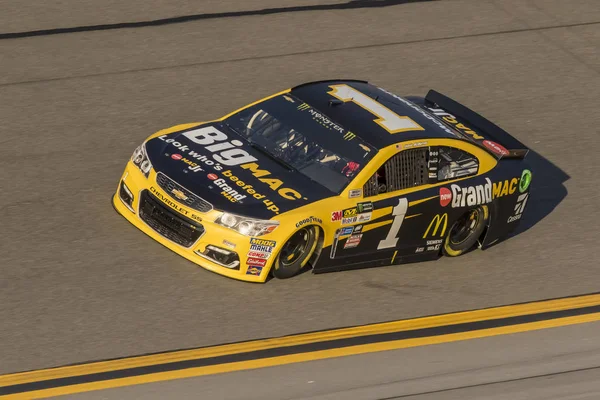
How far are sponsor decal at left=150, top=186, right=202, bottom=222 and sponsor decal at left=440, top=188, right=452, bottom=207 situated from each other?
2.32 meters

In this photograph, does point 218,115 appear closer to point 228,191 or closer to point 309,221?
point 228,191

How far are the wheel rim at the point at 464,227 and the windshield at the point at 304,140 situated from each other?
1276 mm

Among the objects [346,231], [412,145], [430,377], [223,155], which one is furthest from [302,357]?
[412,145]

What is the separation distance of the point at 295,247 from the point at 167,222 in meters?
1.16

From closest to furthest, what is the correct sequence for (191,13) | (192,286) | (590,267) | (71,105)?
1. (192,286)
2. (590,267)
3. (71,105)
4. (191,13)

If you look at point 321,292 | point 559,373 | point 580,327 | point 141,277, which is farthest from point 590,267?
point 141,277

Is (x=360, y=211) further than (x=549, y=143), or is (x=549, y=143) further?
(x=549, y=143)

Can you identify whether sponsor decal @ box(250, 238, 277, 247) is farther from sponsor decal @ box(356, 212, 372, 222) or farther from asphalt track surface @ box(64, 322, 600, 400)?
asphalt track surface @ box(64, 322, 600, 400)

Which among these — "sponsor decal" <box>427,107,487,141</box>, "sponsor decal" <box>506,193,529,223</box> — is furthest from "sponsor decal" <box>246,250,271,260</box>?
"sponsor decal" <box>427,107,487,141</box>

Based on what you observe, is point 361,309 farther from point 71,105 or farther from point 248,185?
point 71,105

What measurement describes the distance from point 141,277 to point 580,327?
3.84 metres

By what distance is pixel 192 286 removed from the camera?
9625mm

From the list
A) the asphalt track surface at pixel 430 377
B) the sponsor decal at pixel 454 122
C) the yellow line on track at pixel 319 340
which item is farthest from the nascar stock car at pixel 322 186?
the asphalt track surface at pixel 430 377

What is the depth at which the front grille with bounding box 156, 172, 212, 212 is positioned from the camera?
9.62m
